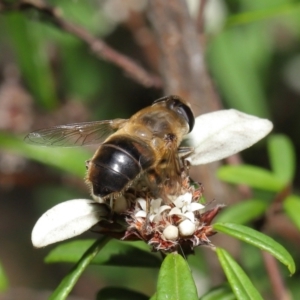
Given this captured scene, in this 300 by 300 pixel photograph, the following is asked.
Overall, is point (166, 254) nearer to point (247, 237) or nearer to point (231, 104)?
point (247, 237)

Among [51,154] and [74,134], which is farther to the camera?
[51,154]

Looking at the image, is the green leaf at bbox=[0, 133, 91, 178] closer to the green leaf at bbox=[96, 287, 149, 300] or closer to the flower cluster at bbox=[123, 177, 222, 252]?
the green leaf at bbox=[96, 287, 149, 300]

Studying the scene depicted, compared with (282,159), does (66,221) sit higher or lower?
lower

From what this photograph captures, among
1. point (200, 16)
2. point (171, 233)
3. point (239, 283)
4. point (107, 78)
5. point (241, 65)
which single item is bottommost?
point (239, 283)

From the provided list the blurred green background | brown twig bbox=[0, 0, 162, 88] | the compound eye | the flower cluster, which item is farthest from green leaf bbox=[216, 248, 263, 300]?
the blurred green background

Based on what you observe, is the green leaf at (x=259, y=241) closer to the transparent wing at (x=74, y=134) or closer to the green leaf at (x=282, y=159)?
the transparent wing at (x=74, y=134)

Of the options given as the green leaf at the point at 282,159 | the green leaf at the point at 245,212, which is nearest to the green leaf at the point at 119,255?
the green leaf at the point at 245,212

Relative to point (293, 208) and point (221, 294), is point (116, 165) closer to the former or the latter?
point (221, 294)

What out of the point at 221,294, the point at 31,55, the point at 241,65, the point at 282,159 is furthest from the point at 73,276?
the point at 241,65
